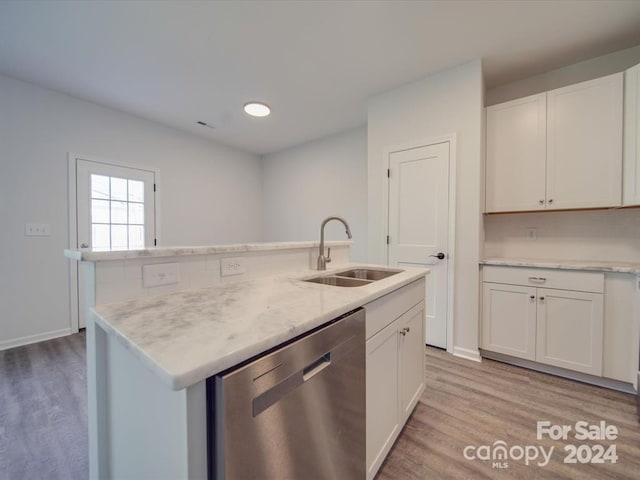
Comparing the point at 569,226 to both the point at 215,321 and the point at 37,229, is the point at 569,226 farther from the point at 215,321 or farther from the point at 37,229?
the point at 37,229

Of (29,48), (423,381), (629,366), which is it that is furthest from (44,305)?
(629,366)

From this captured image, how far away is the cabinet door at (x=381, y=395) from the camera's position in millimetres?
1106

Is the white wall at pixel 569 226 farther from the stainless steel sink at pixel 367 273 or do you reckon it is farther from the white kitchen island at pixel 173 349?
the white kitchen island at pixel 173 349

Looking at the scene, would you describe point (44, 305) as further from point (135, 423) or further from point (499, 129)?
point (499, 129)

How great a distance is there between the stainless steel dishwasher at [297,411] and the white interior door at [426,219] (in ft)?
5.92

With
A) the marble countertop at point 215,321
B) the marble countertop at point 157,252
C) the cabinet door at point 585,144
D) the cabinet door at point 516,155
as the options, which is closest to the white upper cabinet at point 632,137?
the cabinet door at point 585,144

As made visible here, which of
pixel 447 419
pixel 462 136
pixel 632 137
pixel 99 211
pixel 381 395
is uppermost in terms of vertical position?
pixel 462 136

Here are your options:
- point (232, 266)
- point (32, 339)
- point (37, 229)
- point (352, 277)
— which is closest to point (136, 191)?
point (37, 229)

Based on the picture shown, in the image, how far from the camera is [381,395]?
46.9 inches

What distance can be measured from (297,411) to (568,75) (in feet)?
11.6

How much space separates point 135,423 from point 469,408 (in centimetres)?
187

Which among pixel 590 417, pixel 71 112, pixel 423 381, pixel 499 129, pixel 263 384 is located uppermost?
pixel 71 112

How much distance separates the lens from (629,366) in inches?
71.9

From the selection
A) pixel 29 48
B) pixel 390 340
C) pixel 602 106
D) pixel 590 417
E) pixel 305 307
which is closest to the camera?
pixel 305 307
